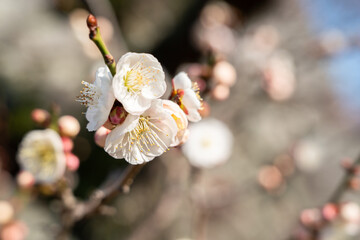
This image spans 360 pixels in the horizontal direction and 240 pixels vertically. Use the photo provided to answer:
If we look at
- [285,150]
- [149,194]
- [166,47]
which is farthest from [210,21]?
[149,194]

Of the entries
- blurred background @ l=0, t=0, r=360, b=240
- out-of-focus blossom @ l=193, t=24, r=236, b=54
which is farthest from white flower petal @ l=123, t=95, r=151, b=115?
out-of-focus blossom @ l=193, t=24, r=236, b=54

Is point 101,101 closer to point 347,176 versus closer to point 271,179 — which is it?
point 347,176

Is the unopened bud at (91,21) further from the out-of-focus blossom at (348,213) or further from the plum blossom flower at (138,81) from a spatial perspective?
the out-of-focus blossom at (348,213)

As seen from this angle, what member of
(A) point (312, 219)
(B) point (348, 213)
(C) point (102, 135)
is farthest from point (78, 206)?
(B) point (348, 213)

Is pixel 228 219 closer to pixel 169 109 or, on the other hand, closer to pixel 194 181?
pixel 194 181

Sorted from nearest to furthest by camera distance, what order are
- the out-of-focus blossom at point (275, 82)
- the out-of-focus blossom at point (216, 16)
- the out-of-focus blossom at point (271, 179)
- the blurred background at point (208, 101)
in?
the out-of-focus blossom at point (275, 82) → the blurred background at point (208, 101) → the out-of-focus blossom at point (271, 179) → the out-of-focus blossom at point (216, 16)

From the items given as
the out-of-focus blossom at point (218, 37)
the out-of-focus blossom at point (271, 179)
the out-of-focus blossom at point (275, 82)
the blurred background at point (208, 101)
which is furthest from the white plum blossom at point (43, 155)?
the out-of-focus blossom at point (218, 37)
